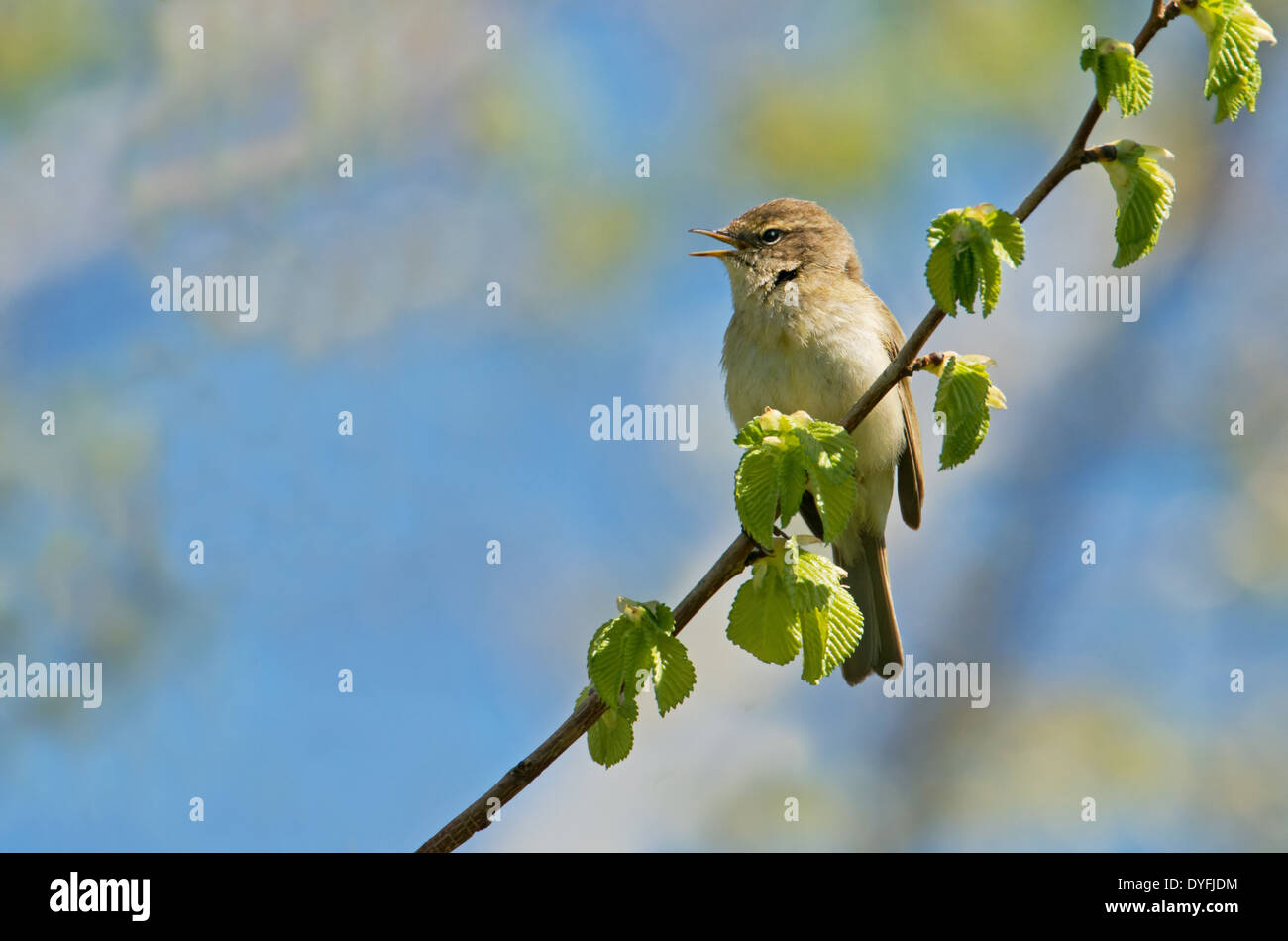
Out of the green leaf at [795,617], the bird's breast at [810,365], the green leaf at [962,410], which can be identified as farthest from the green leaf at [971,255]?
the bird's breast at [810,365]

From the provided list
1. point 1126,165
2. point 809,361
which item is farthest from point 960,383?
point 809,361

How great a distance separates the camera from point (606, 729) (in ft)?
9.89

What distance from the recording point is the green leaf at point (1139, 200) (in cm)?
270

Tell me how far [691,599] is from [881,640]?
3638 millimetres

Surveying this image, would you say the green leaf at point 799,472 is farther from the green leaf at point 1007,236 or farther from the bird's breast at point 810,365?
the bird's breast at point 810,365

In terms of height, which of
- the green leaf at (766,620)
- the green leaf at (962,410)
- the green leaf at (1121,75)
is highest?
the green leaf at (1121,75)

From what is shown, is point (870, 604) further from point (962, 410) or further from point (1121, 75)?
point (1121, 75)

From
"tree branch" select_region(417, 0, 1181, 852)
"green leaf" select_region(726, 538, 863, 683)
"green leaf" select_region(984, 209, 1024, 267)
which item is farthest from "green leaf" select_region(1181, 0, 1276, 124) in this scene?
"green leaf" select_region(726, 538, 863, 683)

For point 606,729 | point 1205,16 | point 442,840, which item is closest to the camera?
point 442,840

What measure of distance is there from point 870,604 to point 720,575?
3.71 metres

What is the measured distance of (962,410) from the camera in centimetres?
284

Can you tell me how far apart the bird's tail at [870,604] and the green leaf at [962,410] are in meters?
3.38

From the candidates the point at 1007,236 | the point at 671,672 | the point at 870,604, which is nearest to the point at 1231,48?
the point at 1007,236

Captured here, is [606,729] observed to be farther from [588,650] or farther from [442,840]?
[442,840]
